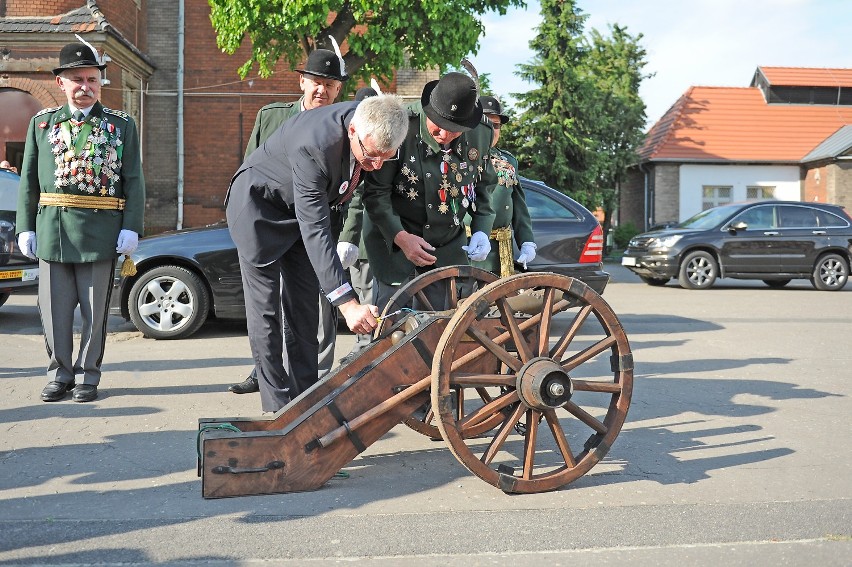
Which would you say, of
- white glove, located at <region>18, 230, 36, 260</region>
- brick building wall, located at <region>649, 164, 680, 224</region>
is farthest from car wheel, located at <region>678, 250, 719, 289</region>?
brick building wall, located at <region>649, 164, 680, 224</region>

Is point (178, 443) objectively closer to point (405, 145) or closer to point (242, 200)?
point (242, 200)

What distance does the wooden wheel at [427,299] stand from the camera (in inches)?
182

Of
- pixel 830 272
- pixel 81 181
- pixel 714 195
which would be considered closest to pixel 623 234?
pixel 714 195

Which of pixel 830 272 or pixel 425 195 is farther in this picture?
pixel 830 272

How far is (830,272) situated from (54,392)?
48.7 feet

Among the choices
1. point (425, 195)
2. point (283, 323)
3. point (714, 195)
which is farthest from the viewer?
point (714, 195)

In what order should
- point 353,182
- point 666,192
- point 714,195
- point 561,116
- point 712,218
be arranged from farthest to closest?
1. point 714,195
2. point 666,192
3. point 561,116
4. point 712,218
5. point 353,182

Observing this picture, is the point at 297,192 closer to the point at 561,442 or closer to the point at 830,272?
the point at 561,442

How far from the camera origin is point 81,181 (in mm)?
5801

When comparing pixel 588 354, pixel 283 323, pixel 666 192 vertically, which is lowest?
pixel 588 354

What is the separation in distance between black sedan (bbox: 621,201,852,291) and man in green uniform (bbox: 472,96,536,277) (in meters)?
11.0

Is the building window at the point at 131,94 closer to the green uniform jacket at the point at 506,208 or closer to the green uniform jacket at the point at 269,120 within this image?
the green uniform jacket at the point at 269,120

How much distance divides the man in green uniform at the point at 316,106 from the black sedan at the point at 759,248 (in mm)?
11724

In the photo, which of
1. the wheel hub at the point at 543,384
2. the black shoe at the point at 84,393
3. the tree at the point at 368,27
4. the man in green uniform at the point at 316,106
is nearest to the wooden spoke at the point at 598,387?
the wheel hub at the point at 543,384
